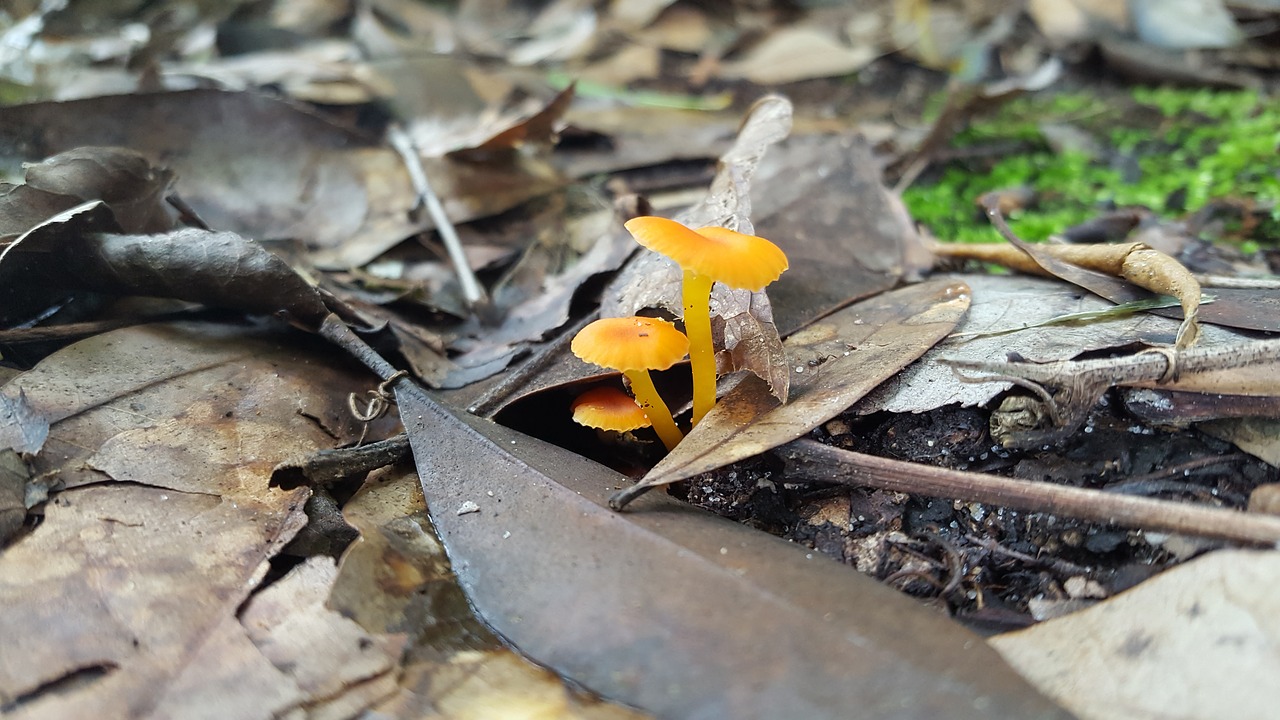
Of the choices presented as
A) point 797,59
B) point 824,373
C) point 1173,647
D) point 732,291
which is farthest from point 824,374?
point 797,59

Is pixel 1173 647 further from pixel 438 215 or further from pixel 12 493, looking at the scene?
pixel 438 215

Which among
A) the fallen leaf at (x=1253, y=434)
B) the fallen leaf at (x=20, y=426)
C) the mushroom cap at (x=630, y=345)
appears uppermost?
the mushroom cap at (x=630, y=345)

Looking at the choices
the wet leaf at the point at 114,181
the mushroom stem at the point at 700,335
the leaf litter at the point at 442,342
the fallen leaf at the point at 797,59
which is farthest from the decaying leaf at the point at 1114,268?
the fallen leaf at the point at 797,59

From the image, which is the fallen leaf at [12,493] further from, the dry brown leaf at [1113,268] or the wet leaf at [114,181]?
the dry brown leaf at [1113,268]

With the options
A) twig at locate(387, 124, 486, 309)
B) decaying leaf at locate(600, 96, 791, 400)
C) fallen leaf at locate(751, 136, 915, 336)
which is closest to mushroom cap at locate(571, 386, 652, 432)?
decaying leaf at locate(600, 96, 791, 400)

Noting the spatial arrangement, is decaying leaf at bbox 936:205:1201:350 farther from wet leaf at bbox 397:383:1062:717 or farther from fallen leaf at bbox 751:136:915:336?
wet leaf at bbox 397:383:1062:717

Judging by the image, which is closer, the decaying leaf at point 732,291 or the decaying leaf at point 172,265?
the decaying leaf at point 732,291
